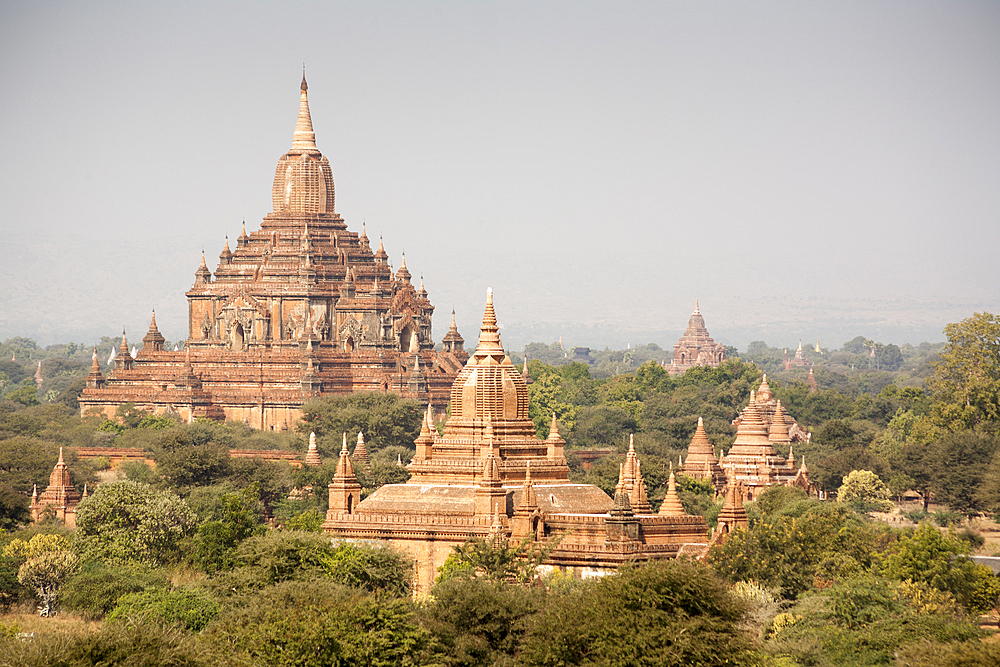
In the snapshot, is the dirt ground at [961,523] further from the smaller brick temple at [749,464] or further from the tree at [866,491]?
the smaller brick temple at [749,464]

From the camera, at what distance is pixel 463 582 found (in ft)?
158

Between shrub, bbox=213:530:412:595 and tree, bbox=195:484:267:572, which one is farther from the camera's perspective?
tree, bbox=195:484:267:572

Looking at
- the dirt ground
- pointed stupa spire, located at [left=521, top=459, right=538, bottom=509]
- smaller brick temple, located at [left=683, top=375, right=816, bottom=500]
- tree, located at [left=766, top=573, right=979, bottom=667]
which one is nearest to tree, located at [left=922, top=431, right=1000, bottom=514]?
the dirt ground

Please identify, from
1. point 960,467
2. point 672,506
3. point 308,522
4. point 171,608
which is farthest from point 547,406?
point 171,608

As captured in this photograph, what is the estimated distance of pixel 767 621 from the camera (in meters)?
51.1

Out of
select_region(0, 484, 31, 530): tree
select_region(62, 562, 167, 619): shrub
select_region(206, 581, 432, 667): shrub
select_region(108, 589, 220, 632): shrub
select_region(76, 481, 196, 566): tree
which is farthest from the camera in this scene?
select_region(0, 484, 31, 530): tree

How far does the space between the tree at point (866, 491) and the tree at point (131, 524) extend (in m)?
27.5

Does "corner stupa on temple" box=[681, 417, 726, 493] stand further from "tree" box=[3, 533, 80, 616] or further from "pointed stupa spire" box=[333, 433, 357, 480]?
"tree" box=[3, 533, 80, 616]

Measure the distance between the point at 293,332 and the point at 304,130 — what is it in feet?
40.3

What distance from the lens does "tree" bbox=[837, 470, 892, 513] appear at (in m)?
86.2

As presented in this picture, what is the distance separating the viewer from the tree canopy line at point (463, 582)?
43.6m

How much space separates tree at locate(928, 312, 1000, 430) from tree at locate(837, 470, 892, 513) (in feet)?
51.7

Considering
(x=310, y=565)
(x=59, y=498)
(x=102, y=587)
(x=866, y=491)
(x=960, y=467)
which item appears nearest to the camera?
(x=310, y=565)

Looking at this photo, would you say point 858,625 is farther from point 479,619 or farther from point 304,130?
point 304,130
